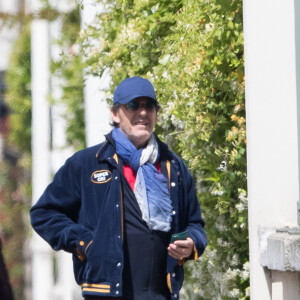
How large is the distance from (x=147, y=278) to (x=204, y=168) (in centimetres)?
137

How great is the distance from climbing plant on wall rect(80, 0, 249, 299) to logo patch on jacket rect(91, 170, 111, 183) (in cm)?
107

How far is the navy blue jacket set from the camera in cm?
419

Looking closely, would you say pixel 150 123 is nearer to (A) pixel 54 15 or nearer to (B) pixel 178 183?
(B) pixel 178 183

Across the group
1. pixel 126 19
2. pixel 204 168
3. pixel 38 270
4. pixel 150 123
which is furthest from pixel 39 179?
pixel 150 123

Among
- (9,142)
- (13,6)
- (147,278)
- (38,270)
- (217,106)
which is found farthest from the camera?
(13,6)

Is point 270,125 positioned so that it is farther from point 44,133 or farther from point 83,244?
point 44,133

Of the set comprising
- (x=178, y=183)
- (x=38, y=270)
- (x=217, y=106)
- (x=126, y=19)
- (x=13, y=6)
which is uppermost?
(x=13, y=6)

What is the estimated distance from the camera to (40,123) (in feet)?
38.2

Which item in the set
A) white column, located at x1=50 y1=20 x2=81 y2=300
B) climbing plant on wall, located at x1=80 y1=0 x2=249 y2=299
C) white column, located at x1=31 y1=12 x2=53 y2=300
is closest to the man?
climbing plant on wall, located at x1=80 y1=0 x2=249 y2=299

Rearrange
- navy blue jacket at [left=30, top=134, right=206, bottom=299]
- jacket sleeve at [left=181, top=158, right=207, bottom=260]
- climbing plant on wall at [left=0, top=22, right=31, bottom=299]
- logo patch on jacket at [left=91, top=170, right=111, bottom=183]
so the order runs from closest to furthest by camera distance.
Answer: navy blue jacket at [left=30, top=134, right=206, bottom=299] → logo patch on jacket at [left=91, top=170, right=111, bottom=183] → jacket sleeve at [left=181, top=158, right=207, bottom=260] → climbing plant on wall at [left=0, top=22, right=31, bottom=299]

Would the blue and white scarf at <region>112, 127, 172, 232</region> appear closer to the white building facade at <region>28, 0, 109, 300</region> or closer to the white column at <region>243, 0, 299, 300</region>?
the white column at <region>243, 0, 299, 300</region>

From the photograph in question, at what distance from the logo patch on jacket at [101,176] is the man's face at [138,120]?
189mm

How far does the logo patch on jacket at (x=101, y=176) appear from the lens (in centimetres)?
431

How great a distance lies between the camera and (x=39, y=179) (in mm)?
11398
